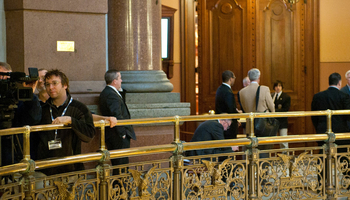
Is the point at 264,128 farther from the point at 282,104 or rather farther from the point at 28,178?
the point at 28,178

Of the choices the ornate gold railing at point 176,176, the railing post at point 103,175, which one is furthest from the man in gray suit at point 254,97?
the railing post at point 103,175

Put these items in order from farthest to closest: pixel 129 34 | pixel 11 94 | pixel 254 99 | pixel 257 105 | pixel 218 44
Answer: pixel 218 44 → pixel 254 99 → pixel 257 105 → pixel 129 34 → pixel 11 94

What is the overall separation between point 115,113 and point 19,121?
4.26ft

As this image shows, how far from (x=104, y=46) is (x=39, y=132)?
2.36 meters

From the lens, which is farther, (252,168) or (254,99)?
(254,99)

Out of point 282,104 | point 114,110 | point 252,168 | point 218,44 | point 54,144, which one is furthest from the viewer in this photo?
point 218,44

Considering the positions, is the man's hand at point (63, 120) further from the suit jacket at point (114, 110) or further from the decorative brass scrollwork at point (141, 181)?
the suit jacket at point (114, 110)

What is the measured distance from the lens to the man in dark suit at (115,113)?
16.2 feet

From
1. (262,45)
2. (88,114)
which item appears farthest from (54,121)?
(262,45)

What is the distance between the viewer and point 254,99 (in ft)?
22.0

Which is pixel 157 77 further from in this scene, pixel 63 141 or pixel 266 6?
pixel 266 6

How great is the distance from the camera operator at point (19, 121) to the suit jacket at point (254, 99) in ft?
12.0

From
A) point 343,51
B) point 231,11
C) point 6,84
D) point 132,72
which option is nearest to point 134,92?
point 132,72

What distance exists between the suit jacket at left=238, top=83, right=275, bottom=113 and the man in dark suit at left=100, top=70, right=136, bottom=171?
89.5 inches
